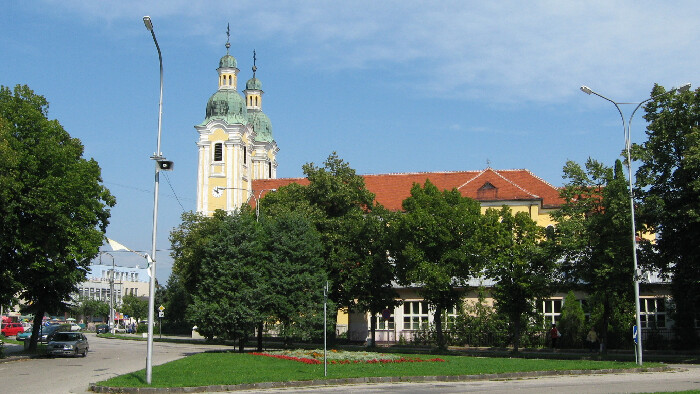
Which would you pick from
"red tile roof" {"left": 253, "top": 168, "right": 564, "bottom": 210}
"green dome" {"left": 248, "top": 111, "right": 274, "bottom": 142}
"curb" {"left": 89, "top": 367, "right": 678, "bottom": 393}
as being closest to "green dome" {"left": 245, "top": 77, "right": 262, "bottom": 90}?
"green dome" {"left": 248, "top": 111, "right": 274, "bottom": 142}

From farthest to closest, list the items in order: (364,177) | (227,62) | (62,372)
A: 1. (227,62)
2. (364,177)
3. (62,372)

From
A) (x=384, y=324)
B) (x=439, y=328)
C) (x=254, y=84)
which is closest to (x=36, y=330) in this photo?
(x=439, y=328)

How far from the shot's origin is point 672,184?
32281 mm

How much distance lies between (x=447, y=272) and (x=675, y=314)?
13261 mm

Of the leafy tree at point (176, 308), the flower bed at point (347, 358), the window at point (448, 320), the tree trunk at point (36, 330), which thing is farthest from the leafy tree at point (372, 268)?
the leafy tree at point (176, 308)

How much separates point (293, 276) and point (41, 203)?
40.1ft

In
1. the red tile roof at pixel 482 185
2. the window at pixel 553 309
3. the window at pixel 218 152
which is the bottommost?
the window at pixel 553 309

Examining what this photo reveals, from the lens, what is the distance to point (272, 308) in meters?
35.7

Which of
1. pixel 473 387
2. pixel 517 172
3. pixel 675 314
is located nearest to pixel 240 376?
pixel 473 387

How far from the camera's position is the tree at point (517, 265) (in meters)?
35.7

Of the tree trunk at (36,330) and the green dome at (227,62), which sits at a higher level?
the green dome at (227,62)

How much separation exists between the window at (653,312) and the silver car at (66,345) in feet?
104

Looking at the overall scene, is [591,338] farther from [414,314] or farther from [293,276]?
[293,276]

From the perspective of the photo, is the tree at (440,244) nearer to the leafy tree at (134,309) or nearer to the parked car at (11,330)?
the parked car at (11,330)
